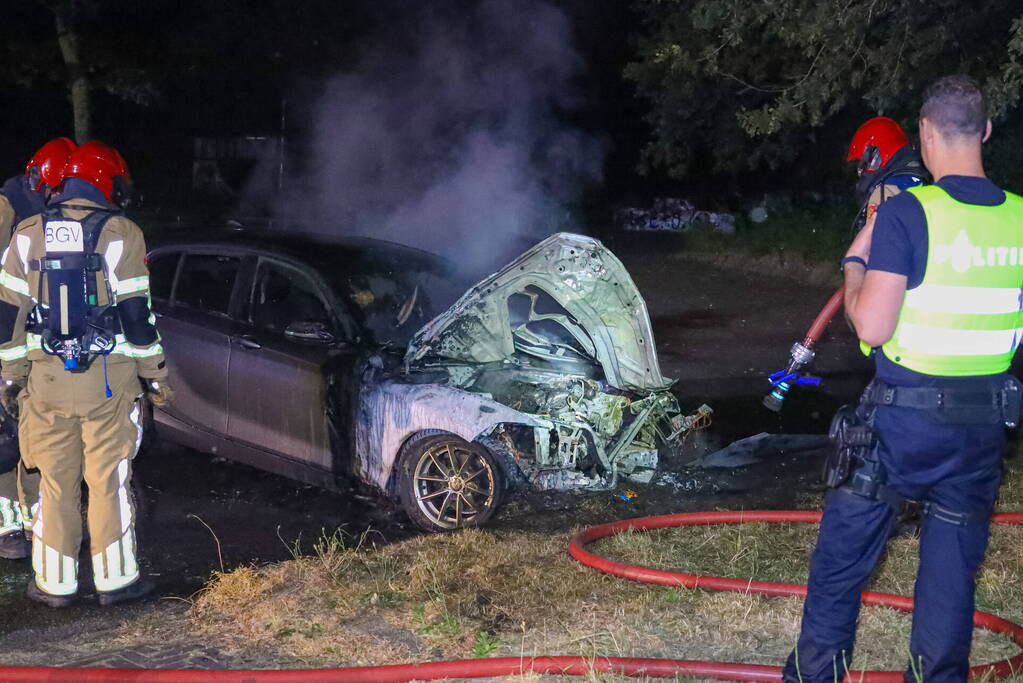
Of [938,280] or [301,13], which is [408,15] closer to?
[301,13]

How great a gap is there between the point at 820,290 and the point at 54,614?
50.6ft

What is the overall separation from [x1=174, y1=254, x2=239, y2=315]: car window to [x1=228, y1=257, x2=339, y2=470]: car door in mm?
210

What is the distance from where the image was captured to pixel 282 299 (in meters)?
6.88

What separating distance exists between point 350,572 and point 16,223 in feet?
8.29

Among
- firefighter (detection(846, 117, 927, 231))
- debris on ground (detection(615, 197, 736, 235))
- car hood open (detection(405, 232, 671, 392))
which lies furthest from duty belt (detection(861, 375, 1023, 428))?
debris on ground (detection(615, 197, 736, 235))

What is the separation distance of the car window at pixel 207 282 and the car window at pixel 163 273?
0.24ft

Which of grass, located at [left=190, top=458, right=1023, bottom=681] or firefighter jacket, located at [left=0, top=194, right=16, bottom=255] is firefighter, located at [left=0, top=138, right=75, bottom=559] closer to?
firefighter jacket, located at [left=0, top=194, right=16, bottom=255]

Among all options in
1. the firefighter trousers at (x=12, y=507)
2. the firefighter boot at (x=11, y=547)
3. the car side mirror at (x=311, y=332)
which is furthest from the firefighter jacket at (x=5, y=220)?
the car side mirror at (x=311, y=332)

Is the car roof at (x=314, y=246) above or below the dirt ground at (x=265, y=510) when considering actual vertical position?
above

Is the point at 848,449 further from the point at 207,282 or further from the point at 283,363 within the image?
the point at 207,282

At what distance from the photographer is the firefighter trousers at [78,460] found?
494 cm

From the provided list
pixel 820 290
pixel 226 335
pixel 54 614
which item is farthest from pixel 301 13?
pixel 54 614

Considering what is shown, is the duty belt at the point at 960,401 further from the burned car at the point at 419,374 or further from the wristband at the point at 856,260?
the burned car at the point at 419,374

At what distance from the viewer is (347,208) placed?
1675cm
